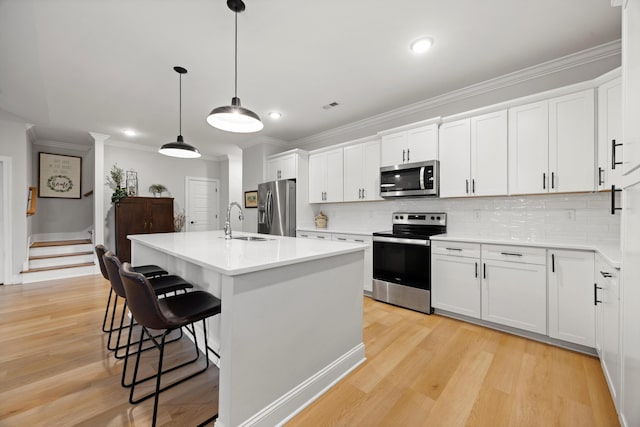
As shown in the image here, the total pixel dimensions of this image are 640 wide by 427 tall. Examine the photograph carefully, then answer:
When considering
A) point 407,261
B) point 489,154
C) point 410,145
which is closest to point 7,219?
point 407,261

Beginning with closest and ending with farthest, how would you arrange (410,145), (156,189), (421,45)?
(421,45) < (410,145) < (156,189)

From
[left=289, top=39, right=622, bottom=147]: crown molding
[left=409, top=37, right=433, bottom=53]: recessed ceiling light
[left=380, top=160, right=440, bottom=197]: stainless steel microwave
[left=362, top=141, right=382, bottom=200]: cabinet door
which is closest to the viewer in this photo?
[left=409, top=37, right=433, bottom=53]: recessed ceiling light

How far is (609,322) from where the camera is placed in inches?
65.7

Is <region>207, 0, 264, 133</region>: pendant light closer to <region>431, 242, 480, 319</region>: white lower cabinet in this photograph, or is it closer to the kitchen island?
the kitchen island

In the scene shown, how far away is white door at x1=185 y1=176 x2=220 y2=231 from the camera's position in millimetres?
6637

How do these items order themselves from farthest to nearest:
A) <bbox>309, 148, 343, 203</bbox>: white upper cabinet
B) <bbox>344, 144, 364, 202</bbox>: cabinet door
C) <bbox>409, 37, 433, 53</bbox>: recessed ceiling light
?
<bbox>309, 148, 343, 203</bbox>: white upper cabinet → <bbox>344, 144, 364, 202</bbox>: cabinet door → <bbox>409, 37, 433, 53</bbox>: recessed ceiling light

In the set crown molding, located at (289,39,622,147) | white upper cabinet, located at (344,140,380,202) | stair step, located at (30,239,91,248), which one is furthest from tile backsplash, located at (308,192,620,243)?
stair step, located at (30,239,91,248)

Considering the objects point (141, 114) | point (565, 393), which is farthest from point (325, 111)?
point (565, 393)

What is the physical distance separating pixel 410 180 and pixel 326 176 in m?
1.59

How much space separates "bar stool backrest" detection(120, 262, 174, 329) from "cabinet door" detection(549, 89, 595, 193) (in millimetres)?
3310

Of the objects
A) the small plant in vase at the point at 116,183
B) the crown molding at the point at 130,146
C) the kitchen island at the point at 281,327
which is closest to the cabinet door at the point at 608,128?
the kitchen island at the point at 281,327

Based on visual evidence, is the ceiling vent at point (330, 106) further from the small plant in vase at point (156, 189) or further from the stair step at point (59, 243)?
the stair step at point (59, 243)

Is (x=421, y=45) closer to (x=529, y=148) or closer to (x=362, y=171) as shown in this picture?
(x=529, y=148)

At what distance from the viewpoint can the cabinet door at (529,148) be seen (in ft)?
8.20
